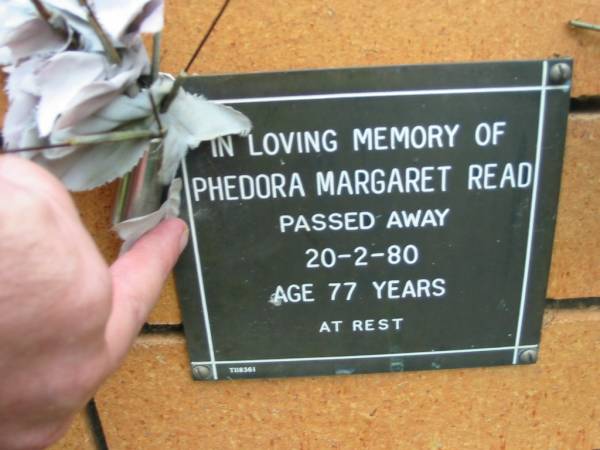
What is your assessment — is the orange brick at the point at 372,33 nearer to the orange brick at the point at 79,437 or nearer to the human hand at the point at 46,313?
the human hand at the point at 46,313

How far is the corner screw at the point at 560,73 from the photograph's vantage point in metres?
0.69

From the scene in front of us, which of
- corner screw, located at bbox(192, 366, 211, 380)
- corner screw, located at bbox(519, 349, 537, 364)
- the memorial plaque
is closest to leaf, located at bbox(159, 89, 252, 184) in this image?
the memorial plaque

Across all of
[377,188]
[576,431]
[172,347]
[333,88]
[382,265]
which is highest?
[333,88]

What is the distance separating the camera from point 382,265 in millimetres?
791

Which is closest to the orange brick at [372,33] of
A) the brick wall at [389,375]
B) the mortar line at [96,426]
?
the brick wall at [389,375]

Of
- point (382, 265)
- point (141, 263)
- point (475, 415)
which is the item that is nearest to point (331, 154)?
point (382, 265)

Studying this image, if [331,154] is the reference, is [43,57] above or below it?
above

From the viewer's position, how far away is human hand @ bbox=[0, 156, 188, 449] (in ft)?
1.21

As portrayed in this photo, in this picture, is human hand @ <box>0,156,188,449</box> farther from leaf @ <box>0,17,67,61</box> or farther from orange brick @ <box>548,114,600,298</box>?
orange brick @ <box>548,114,600,298</box>

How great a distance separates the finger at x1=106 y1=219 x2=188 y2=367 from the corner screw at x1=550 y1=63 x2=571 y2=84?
1.75 ft

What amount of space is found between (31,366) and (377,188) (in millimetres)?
488

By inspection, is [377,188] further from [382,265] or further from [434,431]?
[434,431]

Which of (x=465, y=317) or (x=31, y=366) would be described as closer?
(x=31, y=366)

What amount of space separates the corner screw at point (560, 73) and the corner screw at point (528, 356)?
424mm
